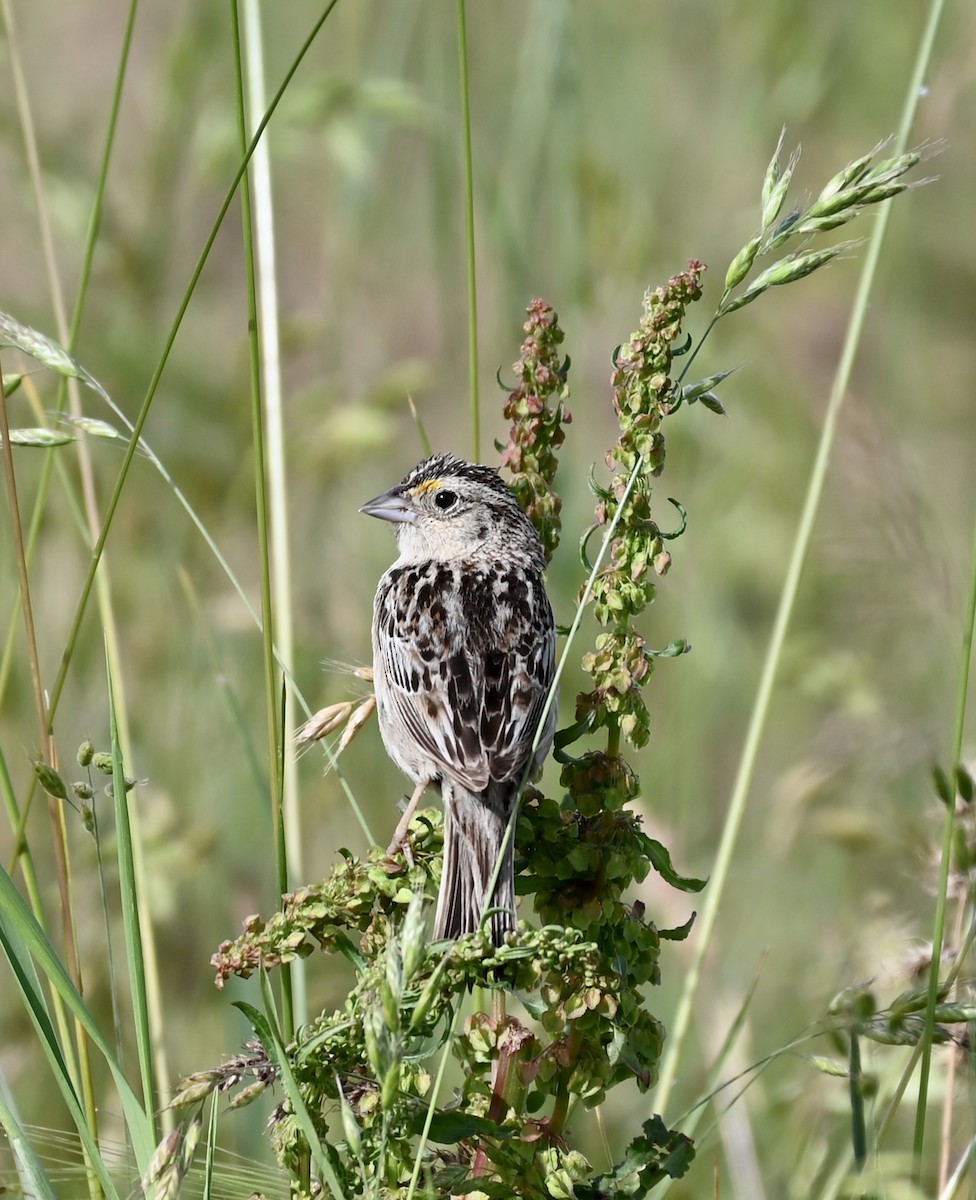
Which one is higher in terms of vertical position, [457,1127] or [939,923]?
[939,923]

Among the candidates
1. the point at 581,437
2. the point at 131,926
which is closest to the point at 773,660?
the point at 131,926

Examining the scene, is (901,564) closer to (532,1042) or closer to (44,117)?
(532,1042)

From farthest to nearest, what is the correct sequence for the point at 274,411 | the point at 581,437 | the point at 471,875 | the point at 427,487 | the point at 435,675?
the point at 581,437 < the point at 427,487 < the point at 435,675 < the point at 274,411 < the point at 471,875

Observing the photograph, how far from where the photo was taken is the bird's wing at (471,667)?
2445 millimetres

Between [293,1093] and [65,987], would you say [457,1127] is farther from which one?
[65,987]

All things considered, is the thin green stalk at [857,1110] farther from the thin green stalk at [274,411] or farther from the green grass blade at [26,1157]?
the thin green stalk at [274,411]

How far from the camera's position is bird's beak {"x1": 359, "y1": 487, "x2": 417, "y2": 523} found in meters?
3.16

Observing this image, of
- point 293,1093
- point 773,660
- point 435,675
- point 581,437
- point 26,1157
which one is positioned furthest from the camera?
point 581,437

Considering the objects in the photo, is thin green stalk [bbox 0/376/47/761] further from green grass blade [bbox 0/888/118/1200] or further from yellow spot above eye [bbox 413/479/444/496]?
yellow spot above eye [bbox 413/479/444/496]

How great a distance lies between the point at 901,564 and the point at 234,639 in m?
2.00

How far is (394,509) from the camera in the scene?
10.4 feet

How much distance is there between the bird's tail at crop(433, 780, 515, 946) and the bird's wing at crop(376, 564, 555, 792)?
212mm

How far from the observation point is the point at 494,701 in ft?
8.48

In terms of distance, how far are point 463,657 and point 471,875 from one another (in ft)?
2.32
